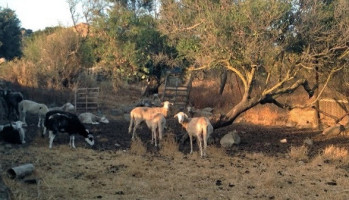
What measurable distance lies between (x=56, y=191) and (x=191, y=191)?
273 cm

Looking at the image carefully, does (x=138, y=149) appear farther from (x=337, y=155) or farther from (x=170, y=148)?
(x=337, y=155)

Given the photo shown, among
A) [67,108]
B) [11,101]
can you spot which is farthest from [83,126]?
[67,108]

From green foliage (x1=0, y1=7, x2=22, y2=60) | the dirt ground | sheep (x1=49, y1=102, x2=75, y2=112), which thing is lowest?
the dirt ground

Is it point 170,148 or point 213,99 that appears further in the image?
point 213,99

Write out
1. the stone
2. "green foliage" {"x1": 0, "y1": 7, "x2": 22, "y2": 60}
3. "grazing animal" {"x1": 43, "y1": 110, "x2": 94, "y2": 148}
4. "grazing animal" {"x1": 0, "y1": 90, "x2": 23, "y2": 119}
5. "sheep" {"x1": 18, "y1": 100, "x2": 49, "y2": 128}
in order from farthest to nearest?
"green foliage" {"x1": 0, "y1": 7, "x2": 22, "y2": 60} → "grazing animal" {"x1": 0, "y1": 90, "x2": 23, "y2": 119} → "sheep" {"x1": 18, "y1": 100, "x2": 49, "y2": 128} → the stone → "grazing animal" {"x1": 43, "y1": 110, "x2": 94, "y2": 148}

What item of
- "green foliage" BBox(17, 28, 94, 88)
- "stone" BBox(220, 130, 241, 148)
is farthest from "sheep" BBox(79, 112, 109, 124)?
"green foliage" BBox(17, 28, 94, 88)

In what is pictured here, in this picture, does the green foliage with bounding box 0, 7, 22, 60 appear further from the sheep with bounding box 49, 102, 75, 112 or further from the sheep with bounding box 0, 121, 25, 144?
the sheep with bounding box 0, 121, 25, 144

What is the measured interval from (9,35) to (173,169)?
1641 inches

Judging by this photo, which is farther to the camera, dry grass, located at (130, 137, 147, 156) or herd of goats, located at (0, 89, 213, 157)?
herd of goats, located at (0, 89, 213, 157)

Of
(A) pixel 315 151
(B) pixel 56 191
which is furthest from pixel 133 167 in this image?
(A) pixel 315 151

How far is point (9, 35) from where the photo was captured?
49188 mm

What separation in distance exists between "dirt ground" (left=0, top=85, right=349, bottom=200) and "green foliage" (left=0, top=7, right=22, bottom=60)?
32.6m

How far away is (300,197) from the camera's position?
31.1 ft

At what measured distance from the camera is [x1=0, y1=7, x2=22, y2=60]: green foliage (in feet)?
160
